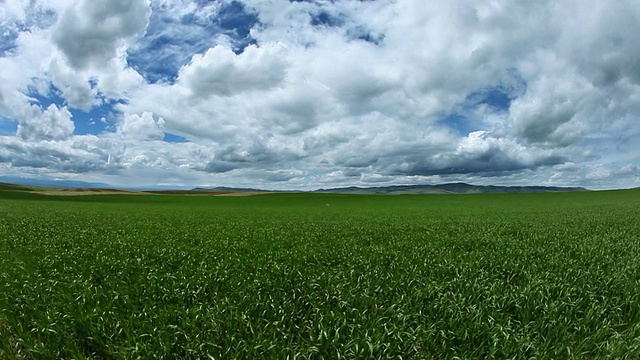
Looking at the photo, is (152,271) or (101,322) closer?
(101,322)

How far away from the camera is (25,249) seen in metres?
15.9

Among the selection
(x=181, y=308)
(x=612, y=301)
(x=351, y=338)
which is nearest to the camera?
(x=351, y=338)

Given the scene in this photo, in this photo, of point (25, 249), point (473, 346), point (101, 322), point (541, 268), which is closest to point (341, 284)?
point (473, 346)

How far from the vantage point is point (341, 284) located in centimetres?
927

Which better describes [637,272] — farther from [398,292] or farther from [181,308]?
[181,308]

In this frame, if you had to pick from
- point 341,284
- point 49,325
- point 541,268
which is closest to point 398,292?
point 341,284

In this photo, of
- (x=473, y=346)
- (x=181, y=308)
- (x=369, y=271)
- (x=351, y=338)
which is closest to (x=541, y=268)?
(x=369, y=271)

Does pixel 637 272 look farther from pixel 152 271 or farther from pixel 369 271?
pixel 152 271

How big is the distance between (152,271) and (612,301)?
12691mm

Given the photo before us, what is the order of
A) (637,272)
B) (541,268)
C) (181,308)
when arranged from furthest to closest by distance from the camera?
(541,268)
(637,272)
(181,308)

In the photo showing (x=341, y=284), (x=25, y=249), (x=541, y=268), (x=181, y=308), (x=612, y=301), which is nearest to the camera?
(x=181, y=308)

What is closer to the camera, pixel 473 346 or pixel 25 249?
pixel 473 346

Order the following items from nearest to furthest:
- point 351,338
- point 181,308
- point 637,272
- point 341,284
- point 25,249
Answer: point 351,338 < point 181,308 < point 341,284 < point 637,272 < point 25,249

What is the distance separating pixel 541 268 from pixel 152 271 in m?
12.8
